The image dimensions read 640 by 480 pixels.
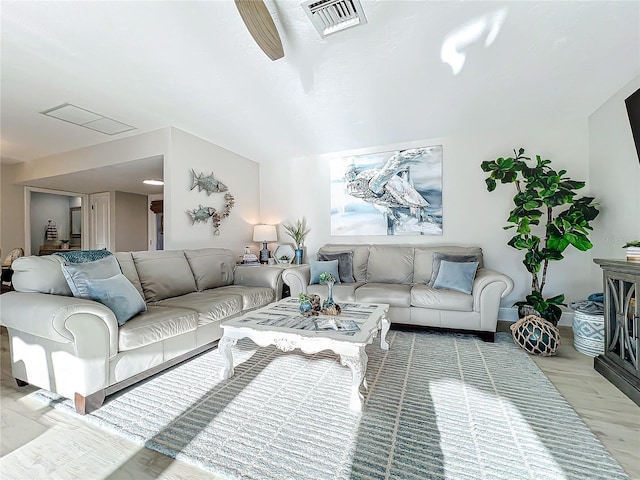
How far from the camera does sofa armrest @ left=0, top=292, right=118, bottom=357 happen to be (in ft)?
5.38

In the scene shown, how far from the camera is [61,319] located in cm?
162

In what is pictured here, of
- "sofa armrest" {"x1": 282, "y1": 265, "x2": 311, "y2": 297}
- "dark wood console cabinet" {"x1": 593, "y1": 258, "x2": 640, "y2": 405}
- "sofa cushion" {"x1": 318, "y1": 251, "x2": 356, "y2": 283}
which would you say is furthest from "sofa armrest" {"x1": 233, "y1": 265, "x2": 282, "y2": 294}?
"dark wood console cabinet" {"x1": 593, "y1": 258, "x2": 640, "y2": 405}

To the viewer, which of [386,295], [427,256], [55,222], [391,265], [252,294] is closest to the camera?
[252,294]

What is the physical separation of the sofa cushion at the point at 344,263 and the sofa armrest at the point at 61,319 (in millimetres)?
2496

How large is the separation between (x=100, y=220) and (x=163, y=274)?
4.67 metres

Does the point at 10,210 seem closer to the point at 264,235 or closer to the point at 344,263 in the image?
the point at 264,235

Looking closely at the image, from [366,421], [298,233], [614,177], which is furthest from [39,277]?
[614,177]

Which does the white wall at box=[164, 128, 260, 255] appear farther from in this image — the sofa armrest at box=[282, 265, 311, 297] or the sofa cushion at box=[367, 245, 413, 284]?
the sofa cushion at box=[367, 245, 413, 284]

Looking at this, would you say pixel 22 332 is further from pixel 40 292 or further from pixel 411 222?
pixel 411 222

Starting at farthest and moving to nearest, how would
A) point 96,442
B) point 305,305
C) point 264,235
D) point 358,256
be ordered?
point 264,235 → point 358,256 → point 305,305 → point 96,442

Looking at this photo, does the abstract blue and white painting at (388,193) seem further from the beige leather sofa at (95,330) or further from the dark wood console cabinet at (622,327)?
the beige leather sofa at (95,330)

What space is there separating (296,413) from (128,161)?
3957 millimetres

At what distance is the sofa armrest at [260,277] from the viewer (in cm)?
351

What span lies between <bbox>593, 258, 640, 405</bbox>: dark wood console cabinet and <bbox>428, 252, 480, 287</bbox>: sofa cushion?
46.4 inches
